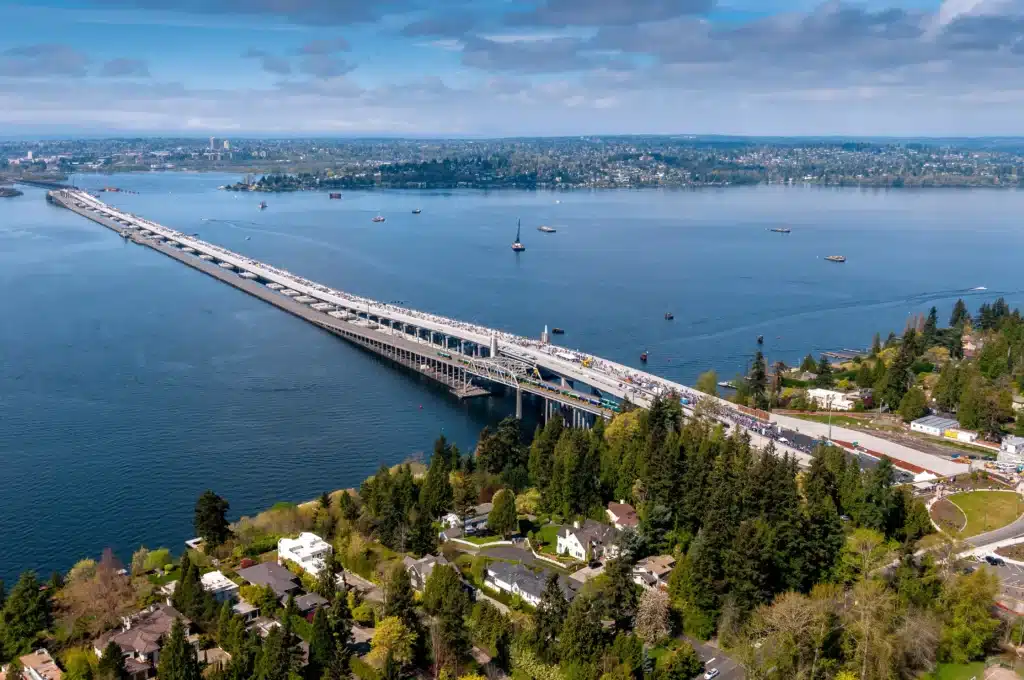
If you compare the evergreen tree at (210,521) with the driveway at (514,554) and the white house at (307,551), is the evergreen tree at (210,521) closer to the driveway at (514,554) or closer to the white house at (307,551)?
the white house at (307,551)

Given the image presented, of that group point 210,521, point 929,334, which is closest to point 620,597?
point 210,521

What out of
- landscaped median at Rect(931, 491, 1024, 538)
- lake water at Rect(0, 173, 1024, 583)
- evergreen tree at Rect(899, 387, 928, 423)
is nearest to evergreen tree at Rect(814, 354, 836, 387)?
lake water at Rect(0, 173, 1024, 583)

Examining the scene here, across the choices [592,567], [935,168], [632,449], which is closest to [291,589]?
[592,567]

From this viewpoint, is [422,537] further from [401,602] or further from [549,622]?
[549,622]

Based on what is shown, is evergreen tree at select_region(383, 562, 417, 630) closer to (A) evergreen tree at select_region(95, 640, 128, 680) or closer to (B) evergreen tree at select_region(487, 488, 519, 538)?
(A) evergreen tree at select_region(95, 640, 128, 680)

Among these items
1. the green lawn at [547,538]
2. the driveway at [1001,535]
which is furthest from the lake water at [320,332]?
the driveway at [1001,535]
